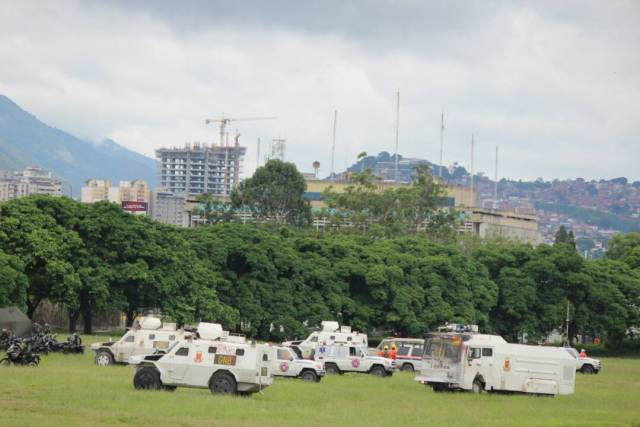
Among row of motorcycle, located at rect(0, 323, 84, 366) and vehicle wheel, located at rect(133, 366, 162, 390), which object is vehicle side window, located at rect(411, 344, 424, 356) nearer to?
row of motorcycle, located at rect(0, 323, 84, 366)

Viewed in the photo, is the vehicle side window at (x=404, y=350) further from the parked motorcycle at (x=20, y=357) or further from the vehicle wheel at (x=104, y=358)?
the parked motorcycle at (x=20, y=357)

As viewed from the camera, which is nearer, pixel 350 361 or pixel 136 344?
pixel 136 344

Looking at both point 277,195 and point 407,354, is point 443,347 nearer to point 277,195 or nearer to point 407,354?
point 407,354

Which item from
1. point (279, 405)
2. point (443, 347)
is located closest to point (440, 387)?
point (443, 347)

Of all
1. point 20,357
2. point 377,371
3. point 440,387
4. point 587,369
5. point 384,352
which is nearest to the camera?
point 20,357

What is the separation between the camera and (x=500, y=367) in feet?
160

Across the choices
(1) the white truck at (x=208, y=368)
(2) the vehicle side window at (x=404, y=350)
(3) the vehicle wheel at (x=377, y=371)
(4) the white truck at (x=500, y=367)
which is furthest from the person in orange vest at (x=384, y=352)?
(1) the white truck at (x=208, y=368)

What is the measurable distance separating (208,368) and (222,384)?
708mm

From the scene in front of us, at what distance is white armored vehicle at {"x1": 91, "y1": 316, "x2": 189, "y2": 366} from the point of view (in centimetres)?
5366

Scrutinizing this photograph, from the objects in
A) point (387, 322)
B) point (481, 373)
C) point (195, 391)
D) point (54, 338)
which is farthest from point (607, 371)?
point (195, 391)

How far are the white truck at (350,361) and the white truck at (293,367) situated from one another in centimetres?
558

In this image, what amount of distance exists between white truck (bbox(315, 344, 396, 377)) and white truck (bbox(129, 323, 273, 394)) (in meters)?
17.5

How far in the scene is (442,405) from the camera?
140ft

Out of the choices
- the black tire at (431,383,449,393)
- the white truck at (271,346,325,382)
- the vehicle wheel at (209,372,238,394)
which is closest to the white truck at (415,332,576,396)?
the black tire at (431,383,449,393)
